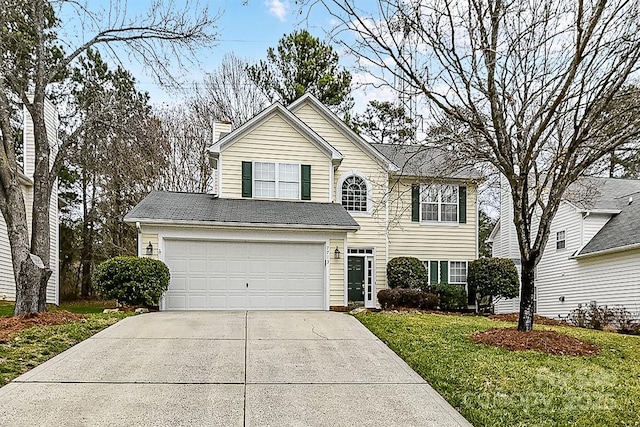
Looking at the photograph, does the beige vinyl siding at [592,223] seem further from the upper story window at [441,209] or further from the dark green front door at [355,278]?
the dark green front door at [355,278]

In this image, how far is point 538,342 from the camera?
27.8 feet

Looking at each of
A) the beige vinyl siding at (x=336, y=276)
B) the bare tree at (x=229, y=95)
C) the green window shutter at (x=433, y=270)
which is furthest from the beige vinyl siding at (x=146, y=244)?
the bare tree at (x=229, y=95)

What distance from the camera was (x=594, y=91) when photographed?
8422mm

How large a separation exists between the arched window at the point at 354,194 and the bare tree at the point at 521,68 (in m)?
8.01

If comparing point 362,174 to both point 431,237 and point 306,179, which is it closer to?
point 306,179

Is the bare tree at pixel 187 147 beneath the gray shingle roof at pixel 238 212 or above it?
above

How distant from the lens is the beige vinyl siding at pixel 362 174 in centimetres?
1742

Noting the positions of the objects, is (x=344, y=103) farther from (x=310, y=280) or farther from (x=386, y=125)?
(x=310, y=280)

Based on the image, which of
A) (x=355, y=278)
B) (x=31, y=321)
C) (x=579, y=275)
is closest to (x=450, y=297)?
(x=355, y=278)

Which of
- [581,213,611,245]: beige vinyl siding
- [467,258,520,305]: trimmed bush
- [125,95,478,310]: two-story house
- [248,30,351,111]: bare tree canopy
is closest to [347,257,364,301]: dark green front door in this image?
[125,95,478,310]: two-story house

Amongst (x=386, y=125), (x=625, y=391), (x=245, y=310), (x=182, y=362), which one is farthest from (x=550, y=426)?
(x=386, y=125)

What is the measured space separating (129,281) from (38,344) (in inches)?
187

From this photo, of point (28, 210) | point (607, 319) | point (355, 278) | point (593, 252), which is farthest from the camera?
point (28, 210)

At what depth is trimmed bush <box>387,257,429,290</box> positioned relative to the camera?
664 inches
